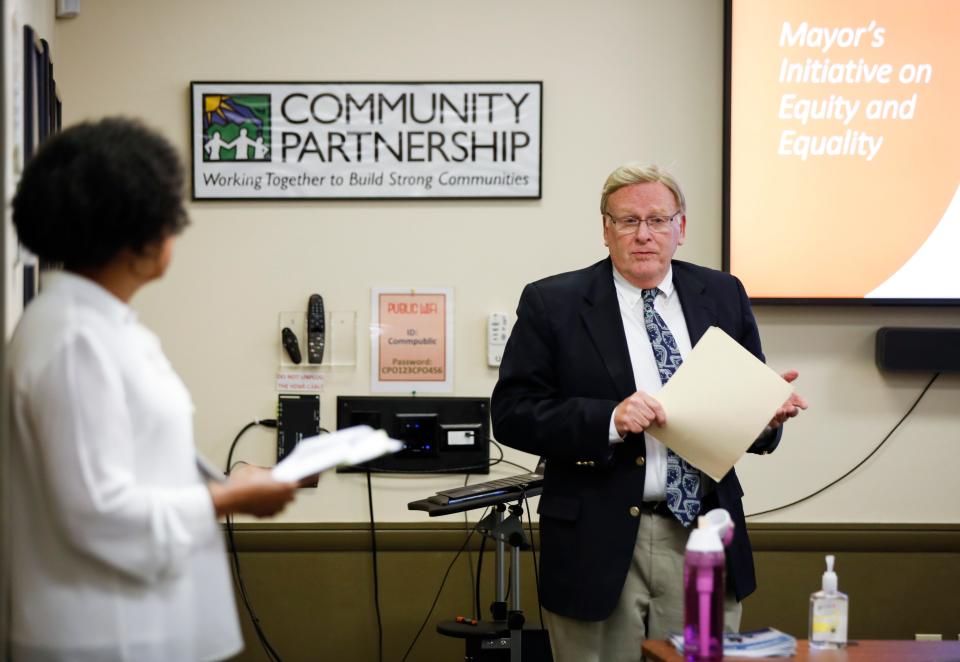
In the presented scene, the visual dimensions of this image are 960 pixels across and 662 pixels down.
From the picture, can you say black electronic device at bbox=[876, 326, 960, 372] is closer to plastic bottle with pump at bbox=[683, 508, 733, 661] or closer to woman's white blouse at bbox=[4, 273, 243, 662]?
plastic bottle with pump at bbox=[683, 508, 733, 661]

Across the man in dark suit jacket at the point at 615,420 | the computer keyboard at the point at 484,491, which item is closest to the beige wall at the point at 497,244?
the computer keyboard at the point at 484,491

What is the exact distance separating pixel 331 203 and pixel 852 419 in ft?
6.16

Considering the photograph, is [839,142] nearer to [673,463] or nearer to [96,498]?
[673,463]

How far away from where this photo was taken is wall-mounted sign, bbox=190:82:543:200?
11.1 feet

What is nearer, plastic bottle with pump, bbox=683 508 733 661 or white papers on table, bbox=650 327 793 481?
plastic bottle with pump, bbox=683 508 733 661

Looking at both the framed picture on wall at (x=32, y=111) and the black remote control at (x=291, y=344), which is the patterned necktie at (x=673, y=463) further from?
the black remote control at (x=291, y=344)

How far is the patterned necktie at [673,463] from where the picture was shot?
2.14 m

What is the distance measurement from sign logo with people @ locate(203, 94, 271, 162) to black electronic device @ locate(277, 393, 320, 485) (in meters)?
0.83

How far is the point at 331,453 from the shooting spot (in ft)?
4.51

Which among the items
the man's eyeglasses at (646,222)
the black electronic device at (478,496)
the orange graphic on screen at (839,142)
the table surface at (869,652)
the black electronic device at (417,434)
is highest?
the orange graphic on screen at (839,142)

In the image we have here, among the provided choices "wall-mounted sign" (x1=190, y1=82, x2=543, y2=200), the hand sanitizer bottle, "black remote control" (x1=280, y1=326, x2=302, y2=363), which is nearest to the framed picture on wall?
"wall-mounted sign" (x1=190, y1=82, x2=543, y2=200)

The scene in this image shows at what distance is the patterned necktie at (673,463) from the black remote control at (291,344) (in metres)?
1.47

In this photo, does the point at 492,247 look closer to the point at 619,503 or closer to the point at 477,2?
the point at 477,2

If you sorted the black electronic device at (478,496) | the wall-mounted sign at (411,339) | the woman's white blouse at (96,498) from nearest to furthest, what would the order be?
the woman's white blouse at (96,498) → the black electronic device at (478,496) → the wall-mounted sign at (411,339)
